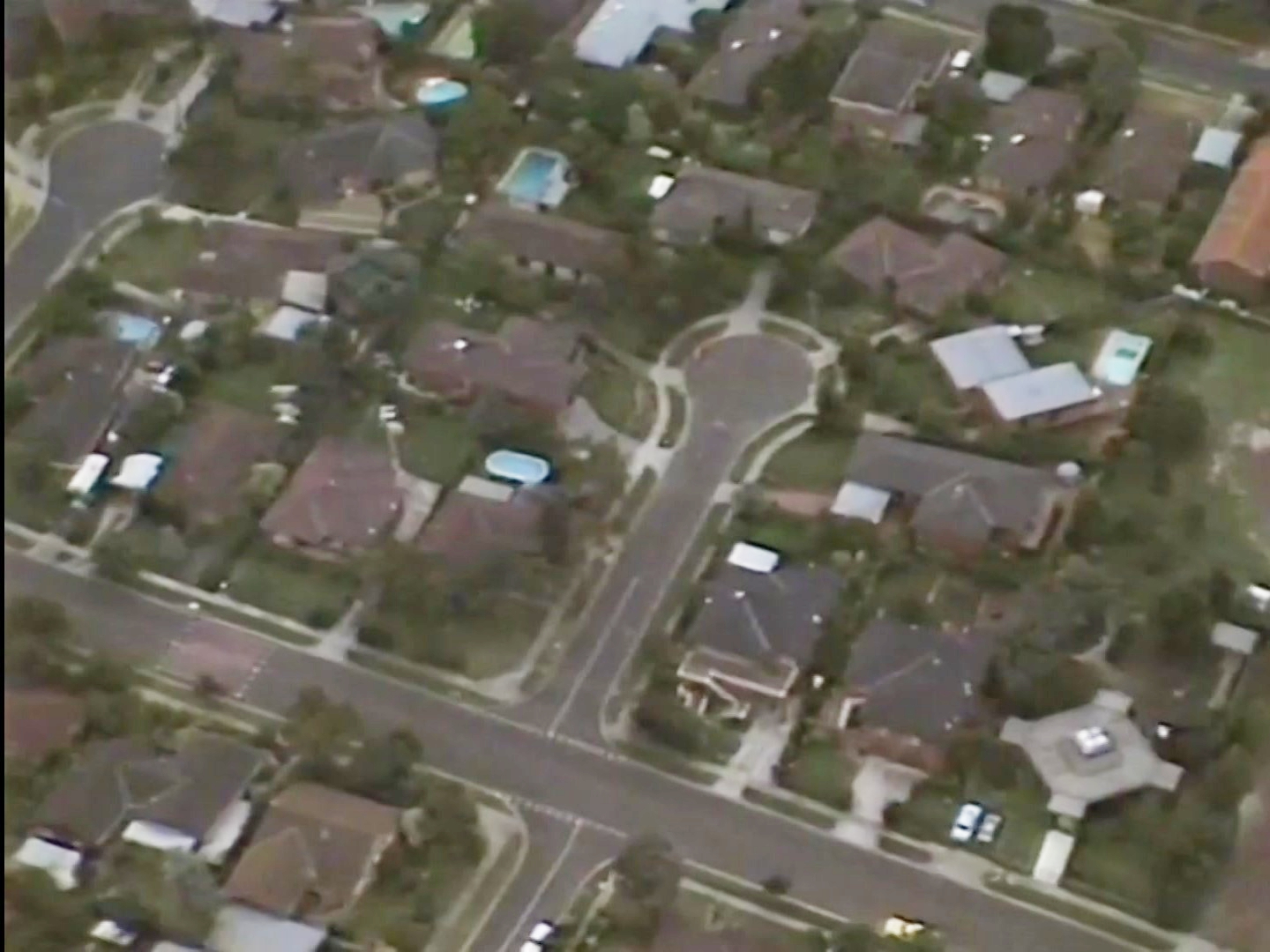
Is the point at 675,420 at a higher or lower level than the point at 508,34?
lower

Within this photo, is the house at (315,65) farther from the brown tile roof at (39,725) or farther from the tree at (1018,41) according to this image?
the brown tile roof at (39,725)

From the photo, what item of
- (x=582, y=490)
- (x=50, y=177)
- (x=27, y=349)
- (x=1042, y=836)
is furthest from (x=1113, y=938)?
(x=50, y=177)

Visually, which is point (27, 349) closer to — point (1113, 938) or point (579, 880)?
point (579, 880)

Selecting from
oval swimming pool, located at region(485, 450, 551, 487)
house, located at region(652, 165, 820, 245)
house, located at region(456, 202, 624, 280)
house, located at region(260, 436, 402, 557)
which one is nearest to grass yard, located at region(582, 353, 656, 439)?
oval swimming pool, located at region(485, 450, 551, 487)

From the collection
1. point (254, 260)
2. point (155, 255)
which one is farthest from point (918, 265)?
point (155, 255)

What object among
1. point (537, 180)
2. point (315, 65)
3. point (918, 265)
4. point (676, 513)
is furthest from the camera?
point (315, 65)

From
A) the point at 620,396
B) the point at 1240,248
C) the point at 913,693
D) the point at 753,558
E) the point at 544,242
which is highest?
the point at 1240,248

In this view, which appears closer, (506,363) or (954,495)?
(954,495)

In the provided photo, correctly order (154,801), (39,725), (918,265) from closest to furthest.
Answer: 1. (154,801)
2. (39,725)
3. (918,265)

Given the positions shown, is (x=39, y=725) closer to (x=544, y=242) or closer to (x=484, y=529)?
(x=484, y=529)

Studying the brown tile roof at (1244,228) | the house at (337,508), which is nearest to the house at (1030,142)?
the brown tile roof at (1244,228)
